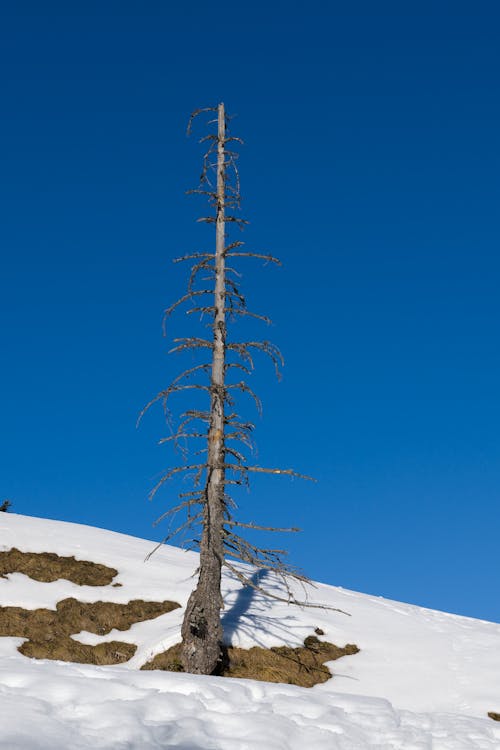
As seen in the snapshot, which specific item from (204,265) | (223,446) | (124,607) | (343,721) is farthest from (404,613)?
(343,721)

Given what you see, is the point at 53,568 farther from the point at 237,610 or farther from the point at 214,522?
the point at 214,522

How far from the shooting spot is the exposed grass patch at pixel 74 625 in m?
17.0

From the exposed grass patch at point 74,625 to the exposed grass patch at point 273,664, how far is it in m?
1.60

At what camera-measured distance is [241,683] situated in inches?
366

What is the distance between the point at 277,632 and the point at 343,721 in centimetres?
971

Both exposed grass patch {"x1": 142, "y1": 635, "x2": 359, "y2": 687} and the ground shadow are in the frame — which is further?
the ground shadow

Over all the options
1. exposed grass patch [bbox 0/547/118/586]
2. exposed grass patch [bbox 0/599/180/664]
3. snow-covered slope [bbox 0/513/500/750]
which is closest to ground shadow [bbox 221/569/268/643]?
snow-covered slope [bbox 0/513/500/750]

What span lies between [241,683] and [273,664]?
7.44 m

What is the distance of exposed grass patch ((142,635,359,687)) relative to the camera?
15664mm

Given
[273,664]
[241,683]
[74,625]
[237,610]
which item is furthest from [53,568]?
[241,683]

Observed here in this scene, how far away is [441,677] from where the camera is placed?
16.9 m

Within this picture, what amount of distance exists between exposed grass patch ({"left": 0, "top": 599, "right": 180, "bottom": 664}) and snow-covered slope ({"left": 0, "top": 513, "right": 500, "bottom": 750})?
37 cm

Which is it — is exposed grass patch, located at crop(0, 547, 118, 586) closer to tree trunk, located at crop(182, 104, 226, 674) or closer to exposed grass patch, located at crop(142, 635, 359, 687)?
exposed grass patch, located at crop(142, 635, 359, 687)

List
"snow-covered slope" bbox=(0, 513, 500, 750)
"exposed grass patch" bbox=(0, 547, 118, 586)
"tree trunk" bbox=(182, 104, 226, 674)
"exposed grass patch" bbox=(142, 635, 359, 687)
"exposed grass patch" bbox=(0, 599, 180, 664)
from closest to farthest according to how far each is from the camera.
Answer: "snow-covered slope" bbox=(0, 513, 500, 750) → "tree trunk" bbox=(182, 104, 226, 674) → "exposed grass patch" bbox=(142, 635, 359, 687) → "exposed grass patch" bbox=(0, 599, 180, 664) → "exposed grass patch" bbox=(0, 547, 118, 586)
